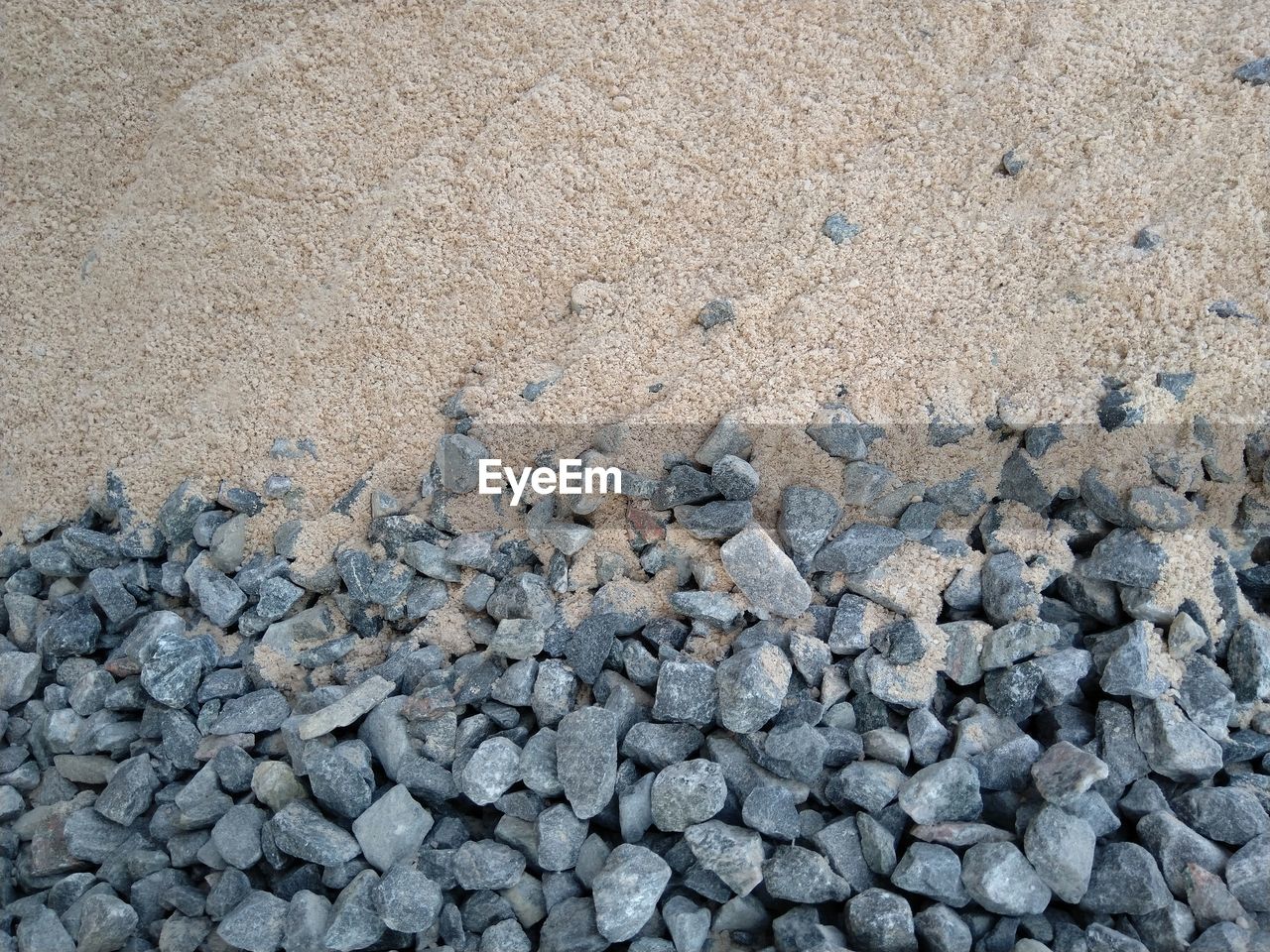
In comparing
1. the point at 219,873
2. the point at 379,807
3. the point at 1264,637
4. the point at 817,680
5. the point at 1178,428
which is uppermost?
the point at 1178,428

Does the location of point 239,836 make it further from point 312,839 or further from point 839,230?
point 839,230

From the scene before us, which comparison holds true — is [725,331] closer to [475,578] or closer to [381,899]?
[475,578]

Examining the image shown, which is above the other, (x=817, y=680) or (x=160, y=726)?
(x=817, y=680)

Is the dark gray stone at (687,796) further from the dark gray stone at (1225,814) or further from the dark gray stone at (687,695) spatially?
the dark gray stone at (1225,814)

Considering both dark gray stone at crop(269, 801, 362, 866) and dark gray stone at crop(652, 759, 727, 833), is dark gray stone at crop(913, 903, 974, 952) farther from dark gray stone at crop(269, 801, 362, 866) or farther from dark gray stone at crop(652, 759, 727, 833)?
dark gray stone at crop(269, 801, 362, 866)

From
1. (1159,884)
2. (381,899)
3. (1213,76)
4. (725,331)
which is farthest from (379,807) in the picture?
(1213,76)

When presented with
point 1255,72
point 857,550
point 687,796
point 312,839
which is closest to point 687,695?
point 687,796
